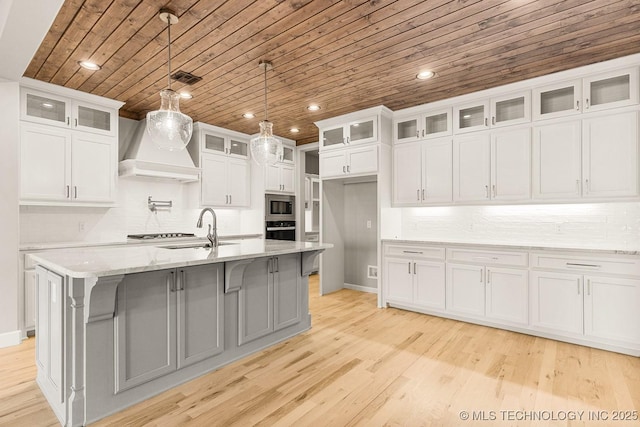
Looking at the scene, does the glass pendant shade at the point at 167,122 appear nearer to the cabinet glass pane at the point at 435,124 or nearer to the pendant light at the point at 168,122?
the pendant light at the point at 168,122

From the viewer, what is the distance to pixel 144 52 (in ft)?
9.40

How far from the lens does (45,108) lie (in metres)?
3.63

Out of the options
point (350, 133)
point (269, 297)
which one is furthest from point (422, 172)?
point (269, 297)

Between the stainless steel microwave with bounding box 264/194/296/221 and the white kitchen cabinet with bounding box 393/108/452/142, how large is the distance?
2.46 metres

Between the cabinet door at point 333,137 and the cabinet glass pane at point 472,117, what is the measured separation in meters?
1.56

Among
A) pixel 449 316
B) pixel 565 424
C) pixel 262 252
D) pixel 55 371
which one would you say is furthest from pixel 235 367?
pixel 449 316

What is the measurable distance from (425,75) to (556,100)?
4.69 ft

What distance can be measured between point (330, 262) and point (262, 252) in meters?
2.89

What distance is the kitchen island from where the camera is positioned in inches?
77.0

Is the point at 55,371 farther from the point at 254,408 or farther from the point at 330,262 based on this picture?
the point at 330,262

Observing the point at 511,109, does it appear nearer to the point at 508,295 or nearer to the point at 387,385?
the point at 508,295

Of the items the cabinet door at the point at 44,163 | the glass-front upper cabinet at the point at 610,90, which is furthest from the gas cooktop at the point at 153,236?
the glass-front upper cabinet at the point at 610,90

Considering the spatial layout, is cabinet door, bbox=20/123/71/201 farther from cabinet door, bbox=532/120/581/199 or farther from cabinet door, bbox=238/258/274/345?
cabinet door, bbox=532/120/581/199

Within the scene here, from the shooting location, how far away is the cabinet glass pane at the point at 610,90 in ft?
10.3
